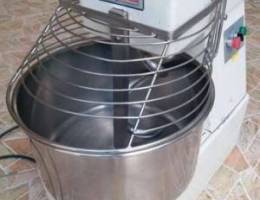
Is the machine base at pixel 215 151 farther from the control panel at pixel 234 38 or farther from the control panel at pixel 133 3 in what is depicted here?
the control panel at pixel 133 3

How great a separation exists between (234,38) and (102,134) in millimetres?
361

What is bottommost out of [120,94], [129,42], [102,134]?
[102,134]

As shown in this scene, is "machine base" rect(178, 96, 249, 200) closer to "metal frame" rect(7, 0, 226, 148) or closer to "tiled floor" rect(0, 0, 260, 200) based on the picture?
"tiled floor" rect(0, 0, 260, 200)

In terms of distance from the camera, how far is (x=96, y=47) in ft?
2.87

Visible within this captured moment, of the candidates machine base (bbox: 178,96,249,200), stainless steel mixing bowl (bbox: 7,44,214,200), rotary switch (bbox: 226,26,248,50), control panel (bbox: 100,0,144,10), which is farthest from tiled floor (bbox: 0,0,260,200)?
control panel (bbox: 100,0,144,10)

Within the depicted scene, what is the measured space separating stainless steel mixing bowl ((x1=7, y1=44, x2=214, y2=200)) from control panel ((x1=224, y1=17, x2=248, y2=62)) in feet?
0.49

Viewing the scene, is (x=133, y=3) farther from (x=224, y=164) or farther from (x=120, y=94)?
(x=224, y=164)

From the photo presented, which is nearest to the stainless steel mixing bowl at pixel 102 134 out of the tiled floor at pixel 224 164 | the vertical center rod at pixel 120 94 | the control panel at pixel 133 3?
the vertical center rod at pixel 120 94

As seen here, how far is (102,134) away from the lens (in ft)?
3.00

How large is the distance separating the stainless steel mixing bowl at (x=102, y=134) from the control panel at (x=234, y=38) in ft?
0.49

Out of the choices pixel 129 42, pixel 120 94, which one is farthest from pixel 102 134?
pixel 129 42

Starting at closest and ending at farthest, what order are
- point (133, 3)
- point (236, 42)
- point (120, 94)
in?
point (133, 3)
point (120, 94)
point (236, 42)

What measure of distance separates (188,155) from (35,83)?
1.05 ft

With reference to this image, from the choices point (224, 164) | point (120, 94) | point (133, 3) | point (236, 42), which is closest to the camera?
point (133, 3)
